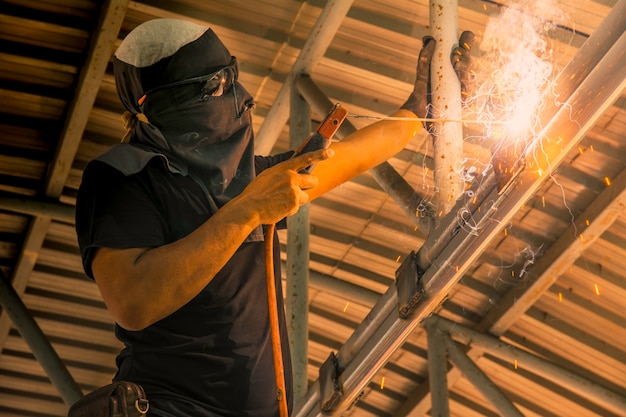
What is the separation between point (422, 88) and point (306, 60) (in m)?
2.62

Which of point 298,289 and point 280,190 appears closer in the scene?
point 280,190

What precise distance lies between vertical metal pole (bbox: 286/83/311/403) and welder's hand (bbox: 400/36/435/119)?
1808mm

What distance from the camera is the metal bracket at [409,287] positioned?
462 cm

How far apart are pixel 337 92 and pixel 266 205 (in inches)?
183

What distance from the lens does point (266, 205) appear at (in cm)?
271

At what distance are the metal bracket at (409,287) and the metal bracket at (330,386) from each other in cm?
73

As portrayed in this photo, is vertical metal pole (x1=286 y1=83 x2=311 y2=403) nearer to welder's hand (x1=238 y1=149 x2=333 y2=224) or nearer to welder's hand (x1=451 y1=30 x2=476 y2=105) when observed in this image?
welder's hand (x1=451 y1=30 x2=476 y2=105)

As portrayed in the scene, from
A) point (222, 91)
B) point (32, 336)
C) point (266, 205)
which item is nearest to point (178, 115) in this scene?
point (222, 91)

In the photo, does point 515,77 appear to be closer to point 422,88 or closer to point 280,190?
point 422,88

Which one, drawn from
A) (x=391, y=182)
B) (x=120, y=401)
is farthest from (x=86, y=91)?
(x=120, y=401)

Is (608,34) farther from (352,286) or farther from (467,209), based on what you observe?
(352,286)

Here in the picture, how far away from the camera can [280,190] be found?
273 cm

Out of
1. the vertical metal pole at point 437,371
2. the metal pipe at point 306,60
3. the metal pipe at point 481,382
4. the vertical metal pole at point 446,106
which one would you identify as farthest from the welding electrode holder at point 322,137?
the metal pipe at point 481,382

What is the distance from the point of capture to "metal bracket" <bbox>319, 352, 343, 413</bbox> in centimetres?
534
